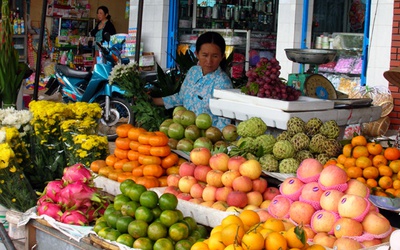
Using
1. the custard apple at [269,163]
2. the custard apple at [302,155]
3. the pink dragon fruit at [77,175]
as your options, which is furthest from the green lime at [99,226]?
the custard apple at [302,155]

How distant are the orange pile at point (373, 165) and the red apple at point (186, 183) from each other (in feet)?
3.29

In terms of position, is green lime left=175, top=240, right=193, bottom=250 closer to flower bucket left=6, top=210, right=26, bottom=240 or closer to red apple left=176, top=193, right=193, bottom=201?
red apple left=176, top=193, right=193, bottom=201

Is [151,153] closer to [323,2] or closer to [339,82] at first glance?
[339,82]

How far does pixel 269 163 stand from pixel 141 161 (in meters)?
0.94

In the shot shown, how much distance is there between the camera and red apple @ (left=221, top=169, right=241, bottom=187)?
386cm

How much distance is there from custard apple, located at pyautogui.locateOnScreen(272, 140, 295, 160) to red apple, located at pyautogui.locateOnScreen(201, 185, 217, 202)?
641mm

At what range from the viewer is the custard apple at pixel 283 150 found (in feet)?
14.1

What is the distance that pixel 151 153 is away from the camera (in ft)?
14.6

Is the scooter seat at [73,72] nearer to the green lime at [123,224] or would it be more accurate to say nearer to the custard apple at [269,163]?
the custard apple at [269,163]

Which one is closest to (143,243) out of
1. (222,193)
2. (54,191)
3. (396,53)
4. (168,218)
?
(168,218)

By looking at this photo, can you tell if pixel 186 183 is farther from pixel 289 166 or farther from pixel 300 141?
pixel 300 141

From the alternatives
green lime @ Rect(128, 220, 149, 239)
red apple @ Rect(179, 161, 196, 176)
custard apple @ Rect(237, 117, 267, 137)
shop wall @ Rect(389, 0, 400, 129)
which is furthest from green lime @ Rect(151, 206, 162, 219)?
shop wall @ Rect(389, 0, 400, 129)

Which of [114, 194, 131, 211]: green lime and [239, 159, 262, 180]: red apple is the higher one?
[239, 159, 262, 180]: red apple

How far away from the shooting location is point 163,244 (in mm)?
3207
